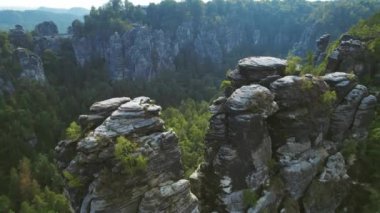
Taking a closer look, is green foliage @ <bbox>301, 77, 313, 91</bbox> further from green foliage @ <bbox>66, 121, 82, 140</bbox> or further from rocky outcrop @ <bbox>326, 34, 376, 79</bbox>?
green foliage @ <bbox>66, 121, 82, 140</bbox>

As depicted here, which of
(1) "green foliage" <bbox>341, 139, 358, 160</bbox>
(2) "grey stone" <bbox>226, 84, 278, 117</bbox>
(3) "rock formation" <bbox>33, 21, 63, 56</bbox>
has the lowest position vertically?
(3) "rock formation" <bbox>33, 21, 63, 56</bbox>

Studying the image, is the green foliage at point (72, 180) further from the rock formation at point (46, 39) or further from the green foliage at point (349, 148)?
the rock formation at point (46, 39)

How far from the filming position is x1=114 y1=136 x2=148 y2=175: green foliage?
88.6 ft

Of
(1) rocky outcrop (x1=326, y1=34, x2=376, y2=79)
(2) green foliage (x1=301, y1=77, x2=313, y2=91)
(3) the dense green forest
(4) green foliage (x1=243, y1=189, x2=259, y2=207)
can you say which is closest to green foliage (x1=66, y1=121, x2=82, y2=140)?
(4) green foliage (x1=243, y1=189, x2=259, y2=207)

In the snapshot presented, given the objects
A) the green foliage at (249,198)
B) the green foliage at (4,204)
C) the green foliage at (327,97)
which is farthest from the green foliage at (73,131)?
the green foliage at (4,204)

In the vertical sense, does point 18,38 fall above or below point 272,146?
below

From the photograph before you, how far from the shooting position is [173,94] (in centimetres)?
13500

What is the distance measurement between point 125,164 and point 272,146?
45.3ft

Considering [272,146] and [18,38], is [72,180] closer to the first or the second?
[272,146]

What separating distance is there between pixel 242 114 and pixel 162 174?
7887mm

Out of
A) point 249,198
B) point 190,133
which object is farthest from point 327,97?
point 190,133

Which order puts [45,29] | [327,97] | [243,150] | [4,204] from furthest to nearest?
1. [45,29]
2. [4,204]
3. [327,97]
4. [243,150]

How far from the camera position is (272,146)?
34.7 metres

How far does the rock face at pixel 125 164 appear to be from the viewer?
27.2m
